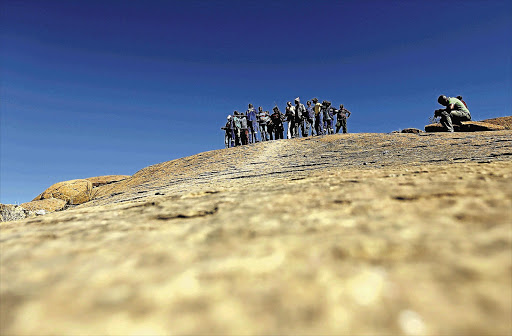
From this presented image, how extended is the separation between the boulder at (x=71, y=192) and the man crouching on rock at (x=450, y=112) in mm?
13909

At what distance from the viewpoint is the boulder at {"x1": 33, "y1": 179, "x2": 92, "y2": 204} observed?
37.1ft

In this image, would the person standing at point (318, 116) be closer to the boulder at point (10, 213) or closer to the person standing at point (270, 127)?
the person standing at point (270, 127)

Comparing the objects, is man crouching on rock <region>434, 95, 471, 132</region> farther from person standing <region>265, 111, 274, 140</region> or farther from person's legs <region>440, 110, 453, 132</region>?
person standing <region>265, 111, 274, 140</region>

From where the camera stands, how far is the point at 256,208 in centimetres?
138

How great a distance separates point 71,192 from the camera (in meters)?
11.6

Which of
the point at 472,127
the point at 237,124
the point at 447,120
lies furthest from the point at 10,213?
the point at 472,127

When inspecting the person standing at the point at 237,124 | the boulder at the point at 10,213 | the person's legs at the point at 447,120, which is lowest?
the boulder at the point at 10,213

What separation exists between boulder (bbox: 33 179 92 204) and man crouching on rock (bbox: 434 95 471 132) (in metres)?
13.9

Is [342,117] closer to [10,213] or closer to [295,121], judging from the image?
[295,121]

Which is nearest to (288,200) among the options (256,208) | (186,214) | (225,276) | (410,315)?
(256,208)

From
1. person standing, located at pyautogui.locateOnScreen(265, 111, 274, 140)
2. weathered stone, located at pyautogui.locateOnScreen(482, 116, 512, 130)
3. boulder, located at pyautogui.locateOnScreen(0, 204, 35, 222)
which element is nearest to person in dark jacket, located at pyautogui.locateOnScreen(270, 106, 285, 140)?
person standing, located at pyautogui.locateOnScreen(265, 111, 274, 140)

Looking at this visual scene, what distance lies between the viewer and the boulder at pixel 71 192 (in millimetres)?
11316

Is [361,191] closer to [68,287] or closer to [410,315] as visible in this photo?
[410,315]

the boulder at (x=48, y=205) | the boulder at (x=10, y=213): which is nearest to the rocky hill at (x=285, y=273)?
the boulder at (x=10, y=213)
